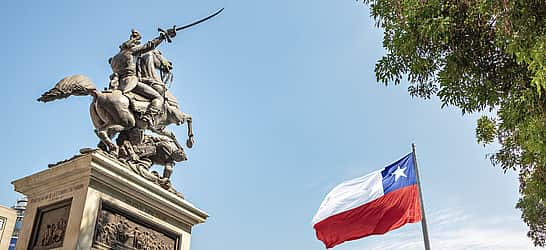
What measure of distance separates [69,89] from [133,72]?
1.17 m

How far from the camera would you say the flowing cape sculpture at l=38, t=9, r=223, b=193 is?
6684 millimetres

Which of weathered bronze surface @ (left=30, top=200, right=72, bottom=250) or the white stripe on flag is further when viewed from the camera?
the white stripe on flag

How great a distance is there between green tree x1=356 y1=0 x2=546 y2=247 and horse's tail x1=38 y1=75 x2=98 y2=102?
4.28 metres

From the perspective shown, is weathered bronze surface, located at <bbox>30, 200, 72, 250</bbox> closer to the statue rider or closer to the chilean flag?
the statue rider

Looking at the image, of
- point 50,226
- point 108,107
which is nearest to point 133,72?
point 108,107

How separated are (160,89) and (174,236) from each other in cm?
238

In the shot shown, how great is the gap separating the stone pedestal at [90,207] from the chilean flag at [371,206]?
5.57 metres

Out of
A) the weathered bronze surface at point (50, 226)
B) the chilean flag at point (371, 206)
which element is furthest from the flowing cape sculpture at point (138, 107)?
the chilean flag at point (371, 206)

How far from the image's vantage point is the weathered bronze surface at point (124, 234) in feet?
18.7

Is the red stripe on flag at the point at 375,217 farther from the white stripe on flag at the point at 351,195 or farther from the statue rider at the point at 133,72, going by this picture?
the statue rider at the point at 133,72

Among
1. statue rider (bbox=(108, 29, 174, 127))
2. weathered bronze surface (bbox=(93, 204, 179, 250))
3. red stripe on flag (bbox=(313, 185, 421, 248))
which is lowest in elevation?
weathered bronze surface (bbox=(93, 204, 179, 250))

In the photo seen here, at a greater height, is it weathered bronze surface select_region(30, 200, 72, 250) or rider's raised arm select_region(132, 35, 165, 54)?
rider's raised arm select_region(132, 35, 165, 54)

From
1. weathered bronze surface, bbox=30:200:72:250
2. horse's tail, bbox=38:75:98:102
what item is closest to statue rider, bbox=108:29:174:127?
horse's tail, bbox=38:75:98:102

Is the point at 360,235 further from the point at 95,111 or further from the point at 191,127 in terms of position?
the point at 95,111
